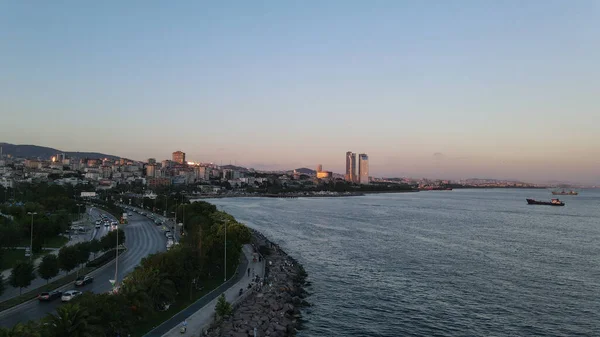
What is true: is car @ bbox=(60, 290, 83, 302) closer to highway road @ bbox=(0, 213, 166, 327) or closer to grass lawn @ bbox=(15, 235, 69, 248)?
highway road @ bbox=(0, 213, 166, 327)

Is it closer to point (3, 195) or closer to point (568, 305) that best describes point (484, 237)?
point (568, 305)

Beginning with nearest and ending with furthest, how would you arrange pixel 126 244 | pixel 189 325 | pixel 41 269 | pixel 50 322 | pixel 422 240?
pixel 50 322, pixel 189 325, pixel 41 269, pixel 126 244, pixel 422 240

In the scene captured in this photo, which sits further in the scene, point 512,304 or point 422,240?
point 422,240

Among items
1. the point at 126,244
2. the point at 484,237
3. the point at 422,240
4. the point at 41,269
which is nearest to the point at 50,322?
the point at 41,269

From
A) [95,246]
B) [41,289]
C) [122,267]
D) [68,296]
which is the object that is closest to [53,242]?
[95,246]

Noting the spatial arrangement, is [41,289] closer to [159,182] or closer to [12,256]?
[12,256]

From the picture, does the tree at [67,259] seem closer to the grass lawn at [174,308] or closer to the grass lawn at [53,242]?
the grass lawn at [174,308]
